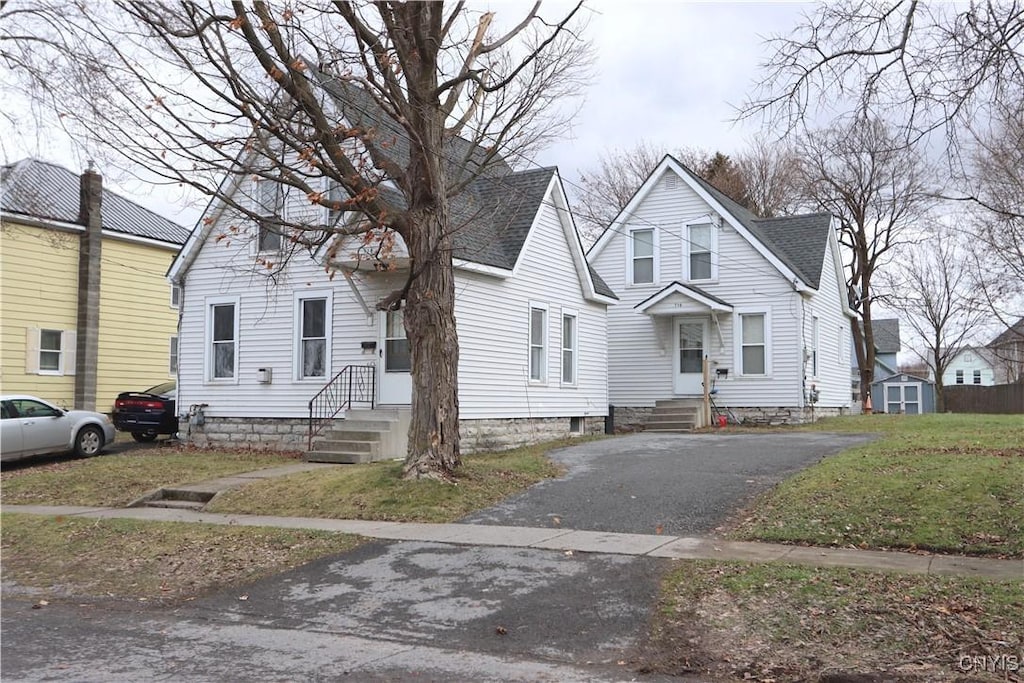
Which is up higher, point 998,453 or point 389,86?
point 389,86

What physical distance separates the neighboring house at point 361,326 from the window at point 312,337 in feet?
0.09

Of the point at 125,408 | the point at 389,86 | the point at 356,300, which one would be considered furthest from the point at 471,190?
the point at 125,408

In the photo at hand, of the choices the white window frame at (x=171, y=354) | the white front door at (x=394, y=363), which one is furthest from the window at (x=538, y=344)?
the white window frame at (x=171, y=354)

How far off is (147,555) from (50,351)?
17556 millimetres

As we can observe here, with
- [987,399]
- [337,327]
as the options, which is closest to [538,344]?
[337,327]

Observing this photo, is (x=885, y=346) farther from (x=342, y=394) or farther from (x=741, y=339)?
(x=342, y=394)

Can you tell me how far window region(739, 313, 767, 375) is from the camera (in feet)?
78.9

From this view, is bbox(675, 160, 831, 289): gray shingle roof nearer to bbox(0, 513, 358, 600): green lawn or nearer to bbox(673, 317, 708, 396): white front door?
bbox(673, 317, 708, 396): white front door

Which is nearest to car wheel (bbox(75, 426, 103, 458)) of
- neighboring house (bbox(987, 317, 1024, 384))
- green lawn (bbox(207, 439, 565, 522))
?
green lawn (bbox(207, 439, 565, 522))

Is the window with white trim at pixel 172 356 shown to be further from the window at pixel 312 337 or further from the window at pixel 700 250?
the window at pixel 700 250

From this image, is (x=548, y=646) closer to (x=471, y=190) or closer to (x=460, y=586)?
(x=460, y=586)

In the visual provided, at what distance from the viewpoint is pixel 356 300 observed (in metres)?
18.2

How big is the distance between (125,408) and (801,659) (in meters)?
18.6

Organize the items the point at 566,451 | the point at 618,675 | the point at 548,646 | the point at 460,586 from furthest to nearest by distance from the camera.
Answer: the point at 566,451, the point at 460,586, the point at 548,646, the point at 618,675
